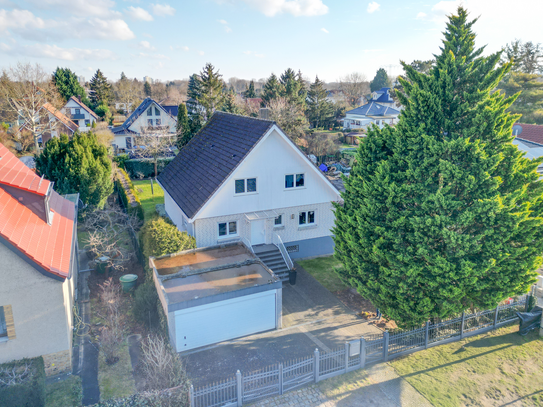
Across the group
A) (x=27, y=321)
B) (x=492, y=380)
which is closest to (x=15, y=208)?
(x=27, y=321)

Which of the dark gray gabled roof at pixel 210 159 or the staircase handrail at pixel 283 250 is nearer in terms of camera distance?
the dark gray gabled roof at pixel 210 159

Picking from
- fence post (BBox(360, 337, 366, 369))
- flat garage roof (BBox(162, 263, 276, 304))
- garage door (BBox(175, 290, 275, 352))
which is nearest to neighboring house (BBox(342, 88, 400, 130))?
flat garage roof (BBox(162, 263, 276, 304))

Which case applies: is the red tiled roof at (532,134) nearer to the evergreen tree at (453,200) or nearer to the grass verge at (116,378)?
the evergreen tree at (453,200)

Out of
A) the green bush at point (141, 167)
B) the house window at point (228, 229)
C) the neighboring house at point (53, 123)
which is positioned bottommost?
the house window at point (228, 229)

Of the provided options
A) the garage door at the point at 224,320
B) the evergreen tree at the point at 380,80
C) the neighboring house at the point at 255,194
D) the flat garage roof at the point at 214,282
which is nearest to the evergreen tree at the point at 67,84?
the neighboring house at the point at 255,194

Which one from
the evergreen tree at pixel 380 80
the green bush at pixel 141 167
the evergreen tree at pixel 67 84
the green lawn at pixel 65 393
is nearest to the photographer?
the green lawn at pixel 65 393

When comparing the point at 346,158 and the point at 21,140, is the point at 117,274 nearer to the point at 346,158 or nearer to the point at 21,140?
the point at 346,158

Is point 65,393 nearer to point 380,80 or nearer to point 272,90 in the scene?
point 272,90

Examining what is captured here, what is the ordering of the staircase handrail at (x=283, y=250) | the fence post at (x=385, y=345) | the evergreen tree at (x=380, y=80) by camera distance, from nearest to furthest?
the fence post at (x=385, y=345)
the staircase handrail at (x=283, y=250)
the evergreen tree at (x=380, y=80)

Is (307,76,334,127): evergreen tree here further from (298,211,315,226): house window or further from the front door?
the front door
